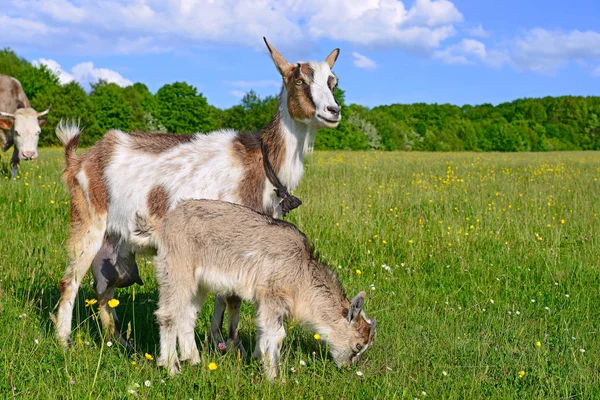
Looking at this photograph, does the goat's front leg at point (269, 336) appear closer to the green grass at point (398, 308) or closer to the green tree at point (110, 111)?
the green grass at point (398, 308)

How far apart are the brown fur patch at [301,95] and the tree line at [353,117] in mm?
26821

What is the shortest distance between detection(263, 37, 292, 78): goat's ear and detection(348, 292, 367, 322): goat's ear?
2.29 metres

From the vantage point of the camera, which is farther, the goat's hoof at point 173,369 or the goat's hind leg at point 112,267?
the goat's hind leg at point 112,267

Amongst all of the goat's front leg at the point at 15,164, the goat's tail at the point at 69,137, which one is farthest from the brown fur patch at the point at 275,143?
the goat's front leg at the point at 15,164

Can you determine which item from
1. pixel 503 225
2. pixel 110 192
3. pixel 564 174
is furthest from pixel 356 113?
pixel 110 192

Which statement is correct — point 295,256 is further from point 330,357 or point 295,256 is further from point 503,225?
point 503,225

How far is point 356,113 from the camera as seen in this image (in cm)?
6756

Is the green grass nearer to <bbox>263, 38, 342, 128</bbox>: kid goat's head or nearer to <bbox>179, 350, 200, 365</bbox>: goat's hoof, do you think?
<bbox>179, 350, 200, 365</bbox>: goat's hoof

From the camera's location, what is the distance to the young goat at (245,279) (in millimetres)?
3873

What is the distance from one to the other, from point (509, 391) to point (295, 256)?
1.68 m

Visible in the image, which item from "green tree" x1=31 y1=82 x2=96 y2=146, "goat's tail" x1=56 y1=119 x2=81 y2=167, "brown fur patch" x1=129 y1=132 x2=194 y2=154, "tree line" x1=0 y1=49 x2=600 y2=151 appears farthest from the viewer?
"tree line" x1=0 y1=49 x2=600 y2=151

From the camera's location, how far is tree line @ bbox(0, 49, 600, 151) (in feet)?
171

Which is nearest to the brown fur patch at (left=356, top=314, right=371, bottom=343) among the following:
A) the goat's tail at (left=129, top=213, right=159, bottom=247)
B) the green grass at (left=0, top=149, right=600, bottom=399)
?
the green grass at (left=0, top=149, right=600, bottom=399)

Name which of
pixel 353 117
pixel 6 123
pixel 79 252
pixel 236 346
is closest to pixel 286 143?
pixel 236 346
